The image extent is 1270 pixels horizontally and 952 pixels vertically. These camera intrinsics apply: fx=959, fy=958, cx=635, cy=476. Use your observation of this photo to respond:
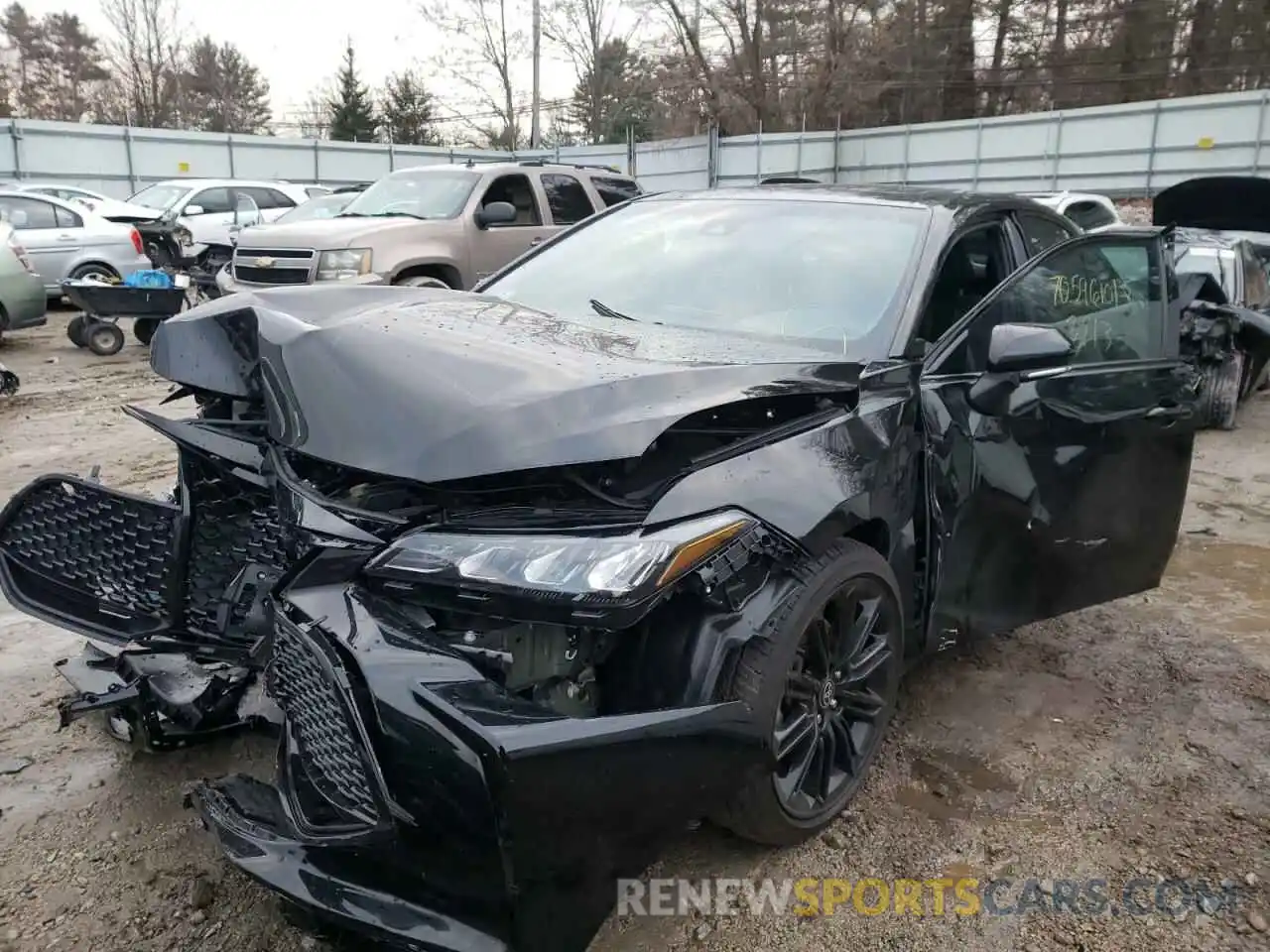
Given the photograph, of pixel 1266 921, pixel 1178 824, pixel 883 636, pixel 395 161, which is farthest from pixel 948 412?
pixel 395 161

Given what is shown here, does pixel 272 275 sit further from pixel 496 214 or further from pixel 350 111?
pixel 350 111

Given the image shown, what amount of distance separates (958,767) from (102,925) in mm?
2430

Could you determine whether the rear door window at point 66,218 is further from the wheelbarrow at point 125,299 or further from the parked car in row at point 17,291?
the wheelbarrow at point 125,299

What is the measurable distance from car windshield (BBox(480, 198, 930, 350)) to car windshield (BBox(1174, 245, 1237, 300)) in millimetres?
6252

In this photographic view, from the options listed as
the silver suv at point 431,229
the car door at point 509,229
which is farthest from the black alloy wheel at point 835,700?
Result: the car door at point 509,229

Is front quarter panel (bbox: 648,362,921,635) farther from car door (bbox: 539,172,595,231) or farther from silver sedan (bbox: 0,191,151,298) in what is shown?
silver sedan (bbox: 0,191,151,298)

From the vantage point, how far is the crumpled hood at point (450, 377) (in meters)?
2.05

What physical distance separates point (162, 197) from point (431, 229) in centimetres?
989

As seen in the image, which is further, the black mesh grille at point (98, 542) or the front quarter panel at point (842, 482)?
the black mesh grille at point (98, 542)

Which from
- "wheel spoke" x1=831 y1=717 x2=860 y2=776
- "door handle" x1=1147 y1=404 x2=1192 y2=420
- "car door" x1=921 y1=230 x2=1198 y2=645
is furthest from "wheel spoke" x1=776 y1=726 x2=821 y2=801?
"door handle" x1=1147 y1=404 x2=1192 y2=420

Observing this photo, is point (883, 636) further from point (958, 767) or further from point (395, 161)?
point (395, 161)

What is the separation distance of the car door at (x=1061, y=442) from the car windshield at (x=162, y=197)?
1589 centimetres

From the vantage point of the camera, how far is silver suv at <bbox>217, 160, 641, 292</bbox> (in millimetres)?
8523

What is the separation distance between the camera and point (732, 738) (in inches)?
77.7
